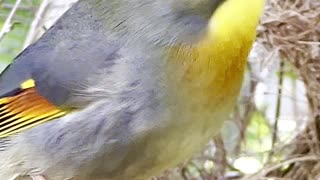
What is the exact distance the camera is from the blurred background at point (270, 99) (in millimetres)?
1508

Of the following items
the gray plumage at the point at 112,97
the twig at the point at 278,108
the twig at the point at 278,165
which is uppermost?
the gray plumage at the point at 112,97

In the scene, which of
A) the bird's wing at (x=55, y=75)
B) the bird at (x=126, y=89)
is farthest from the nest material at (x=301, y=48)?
the bird's wing at (x=55, y=75)

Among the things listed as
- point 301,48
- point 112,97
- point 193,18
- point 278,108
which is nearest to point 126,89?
point 112,97

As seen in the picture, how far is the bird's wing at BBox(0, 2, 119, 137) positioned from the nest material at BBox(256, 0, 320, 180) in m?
0.35

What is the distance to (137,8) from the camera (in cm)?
128

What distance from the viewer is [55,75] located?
1.31 metres

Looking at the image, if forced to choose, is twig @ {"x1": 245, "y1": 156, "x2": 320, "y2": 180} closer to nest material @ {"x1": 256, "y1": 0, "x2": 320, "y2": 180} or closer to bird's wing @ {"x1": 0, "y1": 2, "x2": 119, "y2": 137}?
nest material @ {"x1": 256, "y1": 0, "x2": 320, "y2": 180}

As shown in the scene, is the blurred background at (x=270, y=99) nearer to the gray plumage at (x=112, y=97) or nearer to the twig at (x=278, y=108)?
the twig at (x=278, y=108)

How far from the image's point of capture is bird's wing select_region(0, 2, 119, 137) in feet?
4.21

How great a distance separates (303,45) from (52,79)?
0.42m

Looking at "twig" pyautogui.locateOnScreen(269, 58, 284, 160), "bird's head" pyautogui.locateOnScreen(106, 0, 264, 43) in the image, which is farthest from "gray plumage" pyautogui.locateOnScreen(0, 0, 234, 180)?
"twig" pyautogui.locateOnScreen(269, 58, 284, 160)

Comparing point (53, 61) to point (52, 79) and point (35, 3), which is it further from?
point (35, 3)

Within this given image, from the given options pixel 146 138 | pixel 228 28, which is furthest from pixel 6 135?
pixel 228 28

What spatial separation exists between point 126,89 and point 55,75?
0.38ft
